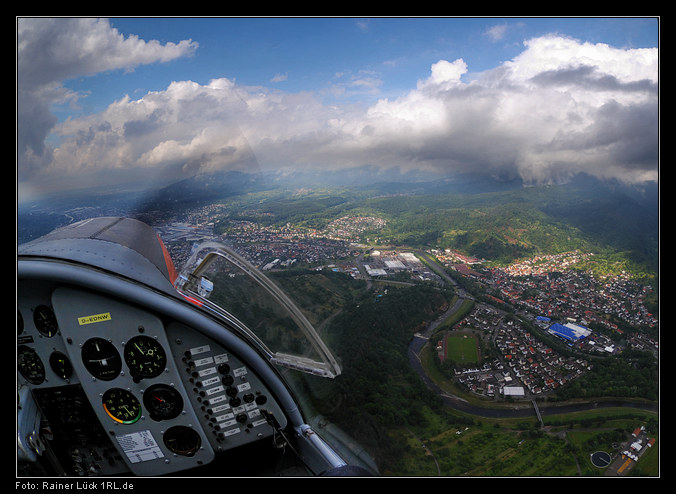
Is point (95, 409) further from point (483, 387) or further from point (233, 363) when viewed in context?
point (483, 387)

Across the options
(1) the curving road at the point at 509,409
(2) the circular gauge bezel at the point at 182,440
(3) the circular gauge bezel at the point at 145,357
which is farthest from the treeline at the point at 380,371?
(3) the circular gauge bezel at the point at 145,357

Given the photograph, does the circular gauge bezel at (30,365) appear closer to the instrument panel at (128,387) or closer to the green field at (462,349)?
the instrument panel at (128,387)

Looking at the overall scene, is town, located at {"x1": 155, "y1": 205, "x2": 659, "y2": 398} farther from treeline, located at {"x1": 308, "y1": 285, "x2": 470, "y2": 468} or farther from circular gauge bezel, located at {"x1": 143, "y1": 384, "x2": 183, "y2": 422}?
treeline, located at {"x1": 308, "y1": 285, "x2": 470, "y2": 468}

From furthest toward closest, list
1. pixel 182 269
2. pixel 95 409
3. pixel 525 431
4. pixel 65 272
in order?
pixel 525 431 → pixel 182 269 → pixel 95 409 → pixel 65 272

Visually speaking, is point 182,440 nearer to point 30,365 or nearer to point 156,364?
point 156,364

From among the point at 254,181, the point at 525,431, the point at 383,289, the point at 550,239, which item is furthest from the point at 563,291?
the point at 254,181
